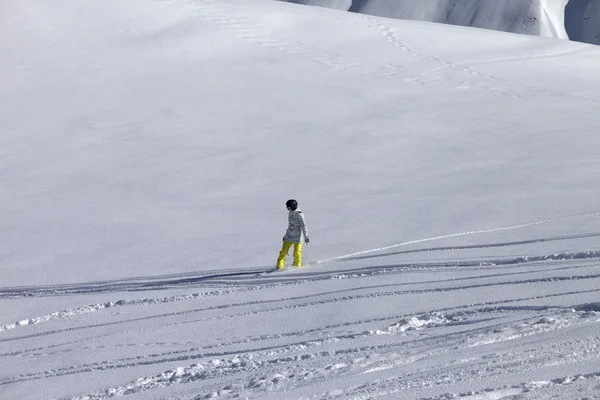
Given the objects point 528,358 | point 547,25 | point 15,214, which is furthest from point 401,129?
point 547,25

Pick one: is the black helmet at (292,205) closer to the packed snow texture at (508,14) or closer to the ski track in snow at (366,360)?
the ski track in snow at (366,360)

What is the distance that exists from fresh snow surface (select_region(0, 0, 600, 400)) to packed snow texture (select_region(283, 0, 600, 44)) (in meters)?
51.6

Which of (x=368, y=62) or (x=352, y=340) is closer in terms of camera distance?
(x=352, y=340)

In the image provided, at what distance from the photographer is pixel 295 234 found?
9781mm

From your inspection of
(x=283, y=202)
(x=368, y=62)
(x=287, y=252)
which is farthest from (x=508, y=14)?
(x=287, y=252)

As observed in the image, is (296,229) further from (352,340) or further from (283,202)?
(283,202)

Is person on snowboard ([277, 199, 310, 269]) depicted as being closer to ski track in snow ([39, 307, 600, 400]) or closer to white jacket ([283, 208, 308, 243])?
white jacket ([283, 208, 308, 243])

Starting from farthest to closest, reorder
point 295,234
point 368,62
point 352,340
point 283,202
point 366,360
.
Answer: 1. point 368,62
2. point 283,202
3. point 295,234
4. point 352,340
5. point 366,360

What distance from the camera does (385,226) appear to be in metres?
11.4

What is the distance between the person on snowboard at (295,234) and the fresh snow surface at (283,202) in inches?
12.9

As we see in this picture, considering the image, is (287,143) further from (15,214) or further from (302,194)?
(15,214)

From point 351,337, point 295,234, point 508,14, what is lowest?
point 351,337

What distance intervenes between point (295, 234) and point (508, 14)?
71.4 m

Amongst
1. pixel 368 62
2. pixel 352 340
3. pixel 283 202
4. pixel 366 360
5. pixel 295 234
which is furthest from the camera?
pixel 368 62
